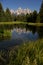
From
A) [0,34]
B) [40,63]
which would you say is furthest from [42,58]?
[0,34]

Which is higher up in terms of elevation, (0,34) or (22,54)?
(22,54)

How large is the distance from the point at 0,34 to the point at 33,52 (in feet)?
68.1

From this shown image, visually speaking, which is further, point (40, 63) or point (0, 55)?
point (0, 55)

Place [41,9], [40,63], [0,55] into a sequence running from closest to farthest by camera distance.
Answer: [40,63] < [0,55] < [41,9]

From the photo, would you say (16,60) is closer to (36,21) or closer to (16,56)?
(16,56)

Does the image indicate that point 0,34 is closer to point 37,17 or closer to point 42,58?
point 42,58

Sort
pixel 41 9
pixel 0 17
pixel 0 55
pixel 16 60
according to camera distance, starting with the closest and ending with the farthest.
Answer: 1. pixel 16 60
2. pixel 0 55
3. pixel 0 17
4. pixel 41 9

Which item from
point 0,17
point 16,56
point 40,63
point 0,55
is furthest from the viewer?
point 0,17

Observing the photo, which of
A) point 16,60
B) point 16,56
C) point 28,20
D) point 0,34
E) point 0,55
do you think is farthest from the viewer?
point 28,20

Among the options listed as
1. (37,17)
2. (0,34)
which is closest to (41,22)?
(37,17)

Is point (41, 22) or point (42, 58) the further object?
point (41, 22)

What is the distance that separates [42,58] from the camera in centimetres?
914

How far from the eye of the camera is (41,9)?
90312mm

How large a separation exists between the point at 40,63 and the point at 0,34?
2209cm
